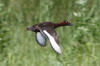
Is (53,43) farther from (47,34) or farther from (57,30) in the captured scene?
(57,30)

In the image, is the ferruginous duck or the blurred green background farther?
the blurred green background

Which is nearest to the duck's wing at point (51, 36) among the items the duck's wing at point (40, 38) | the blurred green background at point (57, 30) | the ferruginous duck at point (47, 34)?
the ferruginous duck at point (47, 34)

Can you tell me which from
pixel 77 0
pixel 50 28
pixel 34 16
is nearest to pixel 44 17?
pixel 34 16

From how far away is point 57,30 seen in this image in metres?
5.25

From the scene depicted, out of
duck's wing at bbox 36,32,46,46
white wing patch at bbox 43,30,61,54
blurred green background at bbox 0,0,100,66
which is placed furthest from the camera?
blurred green background at bbox 0,0,100,66

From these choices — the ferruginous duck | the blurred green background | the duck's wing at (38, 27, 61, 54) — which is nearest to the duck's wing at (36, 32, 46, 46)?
the ferruginous duck

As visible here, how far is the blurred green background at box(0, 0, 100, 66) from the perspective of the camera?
4559 mm

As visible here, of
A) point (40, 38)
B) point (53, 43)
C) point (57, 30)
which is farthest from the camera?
point (57, 30)

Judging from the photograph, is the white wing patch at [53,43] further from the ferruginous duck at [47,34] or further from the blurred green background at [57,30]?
the blurred green background at [57,30]

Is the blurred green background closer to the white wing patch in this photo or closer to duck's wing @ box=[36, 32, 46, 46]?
duck's wing @ box=[36, 32, 46, 46]

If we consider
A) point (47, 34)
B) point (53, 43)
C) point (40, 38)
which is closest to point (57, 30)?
point (40, 38)

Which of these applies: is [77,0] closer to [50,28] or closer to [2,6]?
[2,6]

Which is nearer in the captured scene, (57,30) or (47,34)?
(47,34)

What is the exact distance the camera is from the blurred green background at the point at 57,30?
4.56m
